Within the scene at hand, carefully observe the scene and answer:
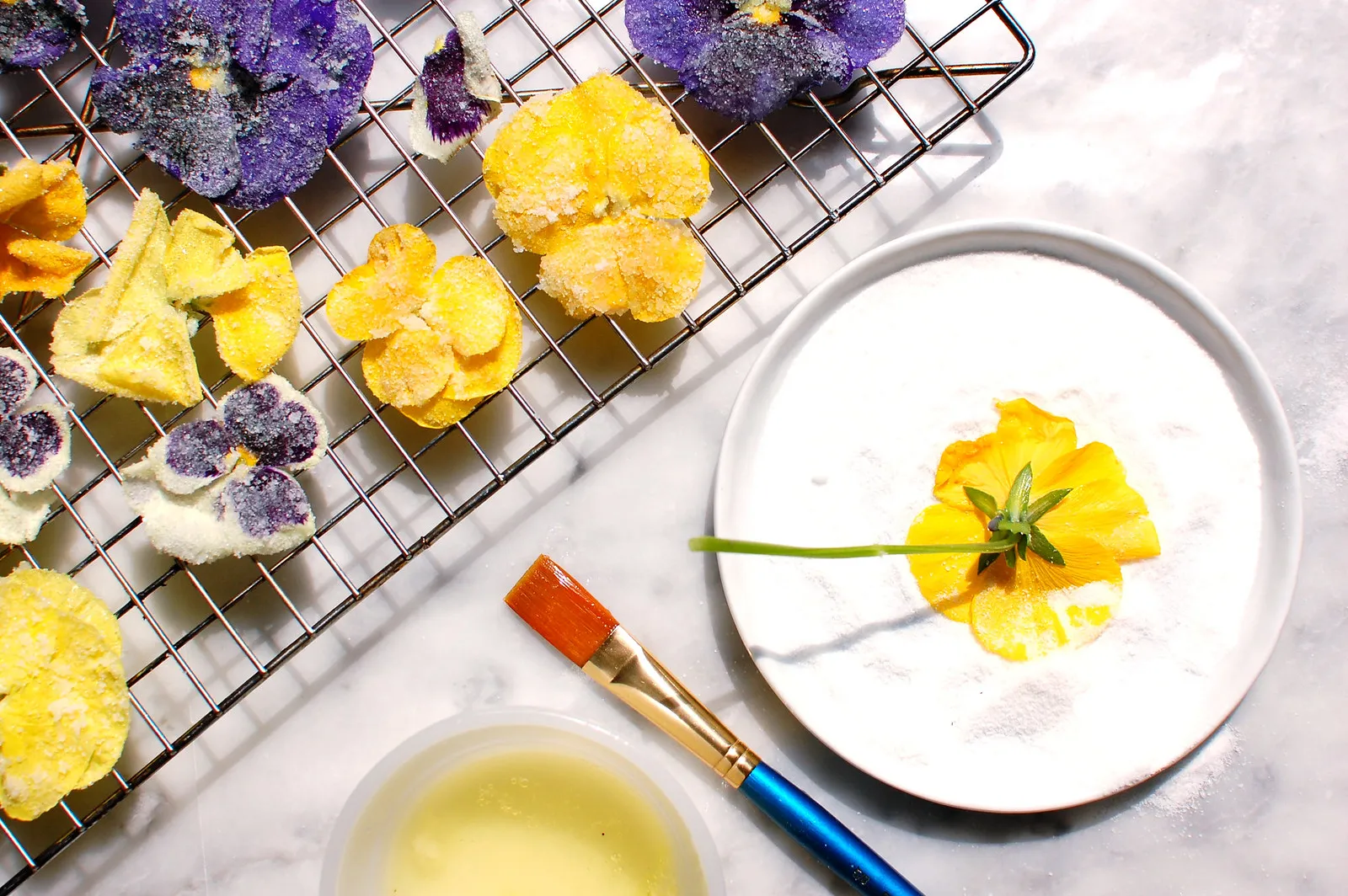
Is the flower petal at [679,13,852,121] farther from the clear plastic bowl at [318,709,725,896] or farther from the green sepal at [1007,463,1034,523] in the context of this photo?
the clear plastic bowl at [318,709,725,896]

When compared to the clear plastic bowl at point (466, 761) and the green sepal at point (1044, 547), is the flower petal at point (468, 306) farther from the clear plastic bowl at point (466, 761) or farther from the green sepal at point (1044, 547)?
the green sepal at point (1044, 547)

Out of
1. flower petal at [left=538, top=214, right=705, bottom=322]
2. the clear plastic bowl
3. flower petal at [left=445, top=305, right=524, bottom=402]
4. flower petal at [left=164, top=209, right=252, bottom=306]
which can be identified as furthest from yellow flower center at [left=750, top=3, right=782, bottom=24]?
the clear plastic bowl

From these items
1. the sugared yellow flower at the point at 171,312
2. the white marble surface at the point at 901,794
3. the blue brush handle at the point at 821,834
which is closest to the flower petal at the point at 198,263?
the sugared yellow flower at the point at 171,312

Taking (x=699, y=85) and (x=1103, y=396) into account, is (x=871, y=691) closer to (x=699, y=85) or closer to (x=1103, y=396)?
(x=1103, y=396)

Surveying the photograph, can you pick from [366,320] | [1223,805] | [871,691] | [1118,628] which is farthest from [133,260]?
[1223,805]

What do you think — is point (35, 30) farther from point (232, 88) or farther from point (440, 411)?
point (440, 411)
